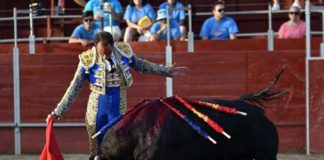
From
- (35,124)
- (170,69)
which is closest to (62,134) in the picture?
(35,124)

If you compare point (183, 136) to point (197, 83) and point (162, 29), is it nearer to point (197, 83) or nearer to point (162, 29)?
point (197, 83)

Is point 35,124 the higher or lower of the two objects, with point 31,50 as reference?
lower

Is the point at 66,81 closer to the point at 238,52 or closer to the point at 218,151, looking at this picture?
the point at 238,52

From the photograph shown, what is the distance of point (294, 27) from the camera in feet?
34.0

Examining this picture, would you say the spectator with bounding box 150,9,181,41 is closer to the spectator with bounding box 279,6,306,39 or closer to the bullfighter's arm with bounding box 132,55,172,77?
the spectator with bounding box 279,6,306,39

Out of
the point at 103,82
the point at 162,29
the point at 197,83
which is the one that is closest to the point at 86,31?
the point at 162,29

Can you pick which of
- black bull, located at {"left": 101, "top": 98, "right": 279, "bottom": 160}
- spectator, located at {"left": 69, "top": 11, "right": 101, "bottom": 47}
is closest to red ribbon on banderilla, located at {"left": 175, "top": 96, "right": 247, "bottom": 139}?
black bull, located at {"left": 101, "top": 98, "right": 279, "bottom": 160}

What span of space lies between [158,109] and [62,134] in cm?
491

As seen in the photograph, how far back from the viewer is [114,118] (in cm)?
576

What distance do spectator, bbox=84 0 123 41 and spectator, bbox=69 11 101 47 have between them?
12cm

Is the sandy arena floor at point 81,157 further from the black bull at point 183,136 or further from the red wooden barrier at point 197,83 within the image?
the black bull at point 183,136

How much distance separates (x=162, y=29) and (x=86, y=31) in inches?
38.7

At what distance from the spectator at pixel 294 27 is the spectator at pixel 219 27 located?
0.63 m

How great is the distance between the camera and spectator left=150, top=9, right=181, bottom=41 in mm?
10227
